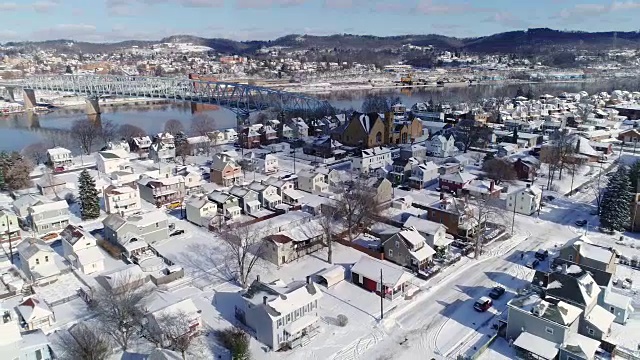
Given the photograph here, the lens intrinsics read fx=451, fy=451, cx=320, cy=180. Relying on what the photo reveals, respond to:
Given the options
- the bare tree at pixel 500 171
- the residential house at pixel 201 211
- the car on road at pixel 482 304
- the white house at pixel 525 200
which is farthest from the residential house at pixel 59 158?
the white house at pixel 525 200

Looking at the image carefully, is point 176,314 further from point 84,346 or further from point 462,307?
point 462,307

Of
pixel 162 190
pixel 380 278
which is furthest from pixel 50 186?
pixel 380 278

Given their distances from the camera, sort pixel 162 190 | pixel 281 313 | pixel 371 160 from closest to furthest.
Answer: pixel 281 313 → pixel 162 190 → pixel 371 160

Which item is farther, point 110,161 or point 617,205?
point 110,161

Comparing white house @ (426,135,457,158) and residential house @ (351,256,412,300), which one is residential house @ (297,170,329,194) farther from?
white house @ (426,135,457,158)

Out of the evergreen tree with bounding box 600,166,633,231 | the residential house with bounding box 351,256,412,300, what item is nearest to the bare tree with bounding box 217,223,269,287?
the residential house with bounding box 351,256,412,300

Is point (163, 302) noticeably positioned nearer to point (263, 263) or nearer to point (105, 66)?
point (263, 263)

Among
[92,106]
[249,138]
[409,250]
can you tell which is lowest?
[409,250]

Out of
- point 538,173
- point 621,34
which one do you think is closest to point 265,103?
point 538,173
